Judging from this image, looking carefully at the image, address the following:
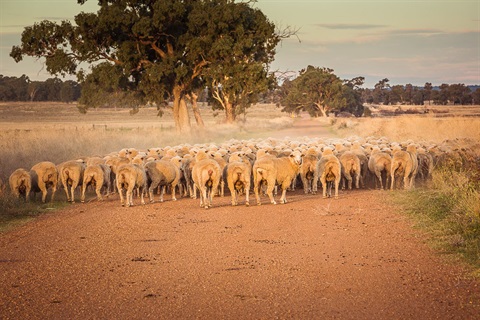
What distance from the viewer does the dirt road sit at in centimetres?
708

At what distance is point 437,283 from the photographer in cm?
799

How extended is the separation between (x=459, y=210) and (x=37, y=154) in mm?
15500

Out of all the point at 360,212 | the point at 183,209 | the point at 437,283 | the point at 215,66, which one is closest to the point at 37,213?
the point at 183,209

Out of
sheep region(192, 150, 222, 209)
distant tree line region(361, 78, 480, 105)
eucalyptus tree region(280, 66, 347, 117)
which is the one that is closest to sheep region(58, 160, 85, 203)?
sheep region(192, 150, 222, 209)

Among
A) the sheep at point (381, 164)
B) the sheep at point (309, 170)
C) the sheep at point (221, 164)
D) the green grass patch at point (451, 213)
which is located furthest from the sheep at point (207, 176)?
the sheep at point (381, 164)

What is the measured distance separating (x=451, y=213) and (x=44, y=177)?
10.1 m

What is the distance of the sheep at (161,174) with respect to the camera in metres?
16.8

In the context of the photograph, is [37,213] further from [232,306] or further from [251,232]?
[232,306]

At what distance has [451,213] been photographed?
12.2 metres

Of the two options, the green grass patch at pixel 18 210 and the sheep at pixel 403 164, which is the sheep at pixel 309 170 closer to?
the sheep at pixel 403 164

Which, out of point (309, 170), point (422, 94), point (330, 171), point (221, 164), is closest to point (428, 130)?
point (309, 170)

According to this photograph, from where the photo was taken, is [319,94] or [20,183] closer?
[20,183]

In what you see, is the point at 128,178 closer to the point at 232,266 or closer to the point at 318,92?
the point at 232,266

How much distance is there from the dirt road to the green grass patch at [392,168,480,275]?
0.38 meters
